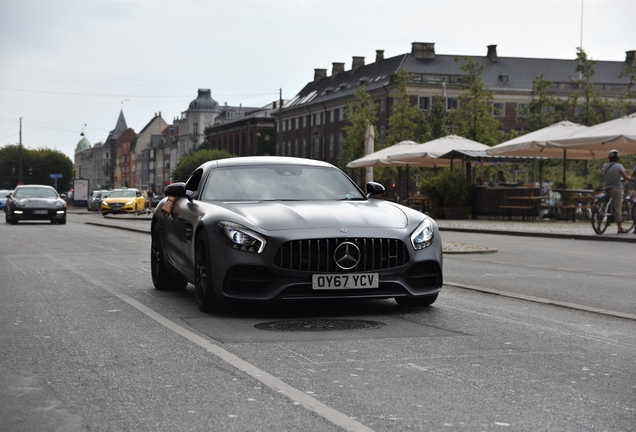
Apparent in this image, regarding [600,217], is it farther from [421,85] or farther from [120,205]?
[421,85]

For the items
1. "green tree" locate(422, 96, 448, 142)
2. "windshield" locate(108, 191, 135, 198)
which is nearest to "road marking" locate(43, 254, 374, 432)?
"windshield" locate(108, 191, 135, 198)

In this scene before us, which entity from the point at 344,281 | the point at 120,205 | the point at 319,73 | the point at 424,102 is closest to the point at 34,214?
the point at 120,205

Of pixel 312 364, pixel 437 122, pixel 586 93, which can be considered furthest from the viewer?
pixel 437 122

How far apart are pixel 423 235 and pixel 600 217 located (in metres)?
15.9

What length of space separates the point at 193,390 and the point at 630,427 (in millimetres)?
2147

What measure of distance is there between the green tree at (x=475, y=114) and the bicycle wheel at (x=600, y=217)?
35085 millimetres

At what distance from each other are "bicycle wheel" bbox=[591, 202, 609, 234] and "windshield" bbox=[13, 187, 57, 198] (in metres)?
20.1

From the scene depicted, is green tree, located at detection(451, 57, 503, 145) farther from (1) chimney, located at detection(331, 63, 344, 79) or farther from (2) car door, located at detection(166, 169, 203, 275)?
(1) chimney, located at detection(331, 63, 344, 79)

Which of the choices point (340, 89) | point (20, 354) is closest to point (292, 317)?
point (20, 354)

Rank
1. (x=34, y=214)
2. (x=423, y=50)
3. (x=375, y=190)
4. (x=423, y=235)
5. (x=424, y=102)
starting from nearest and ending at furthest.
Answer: (x=423, y=235) → (x=375, y=190) → (x=34, y=214) → (x=424, y=102) → (x=423, y=50)

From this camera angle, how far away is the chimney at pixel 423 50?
98125 millimetres

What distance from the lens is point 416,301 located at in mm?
8758

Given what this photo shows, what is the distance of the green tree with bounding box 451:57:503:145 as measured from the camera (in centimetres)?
5928

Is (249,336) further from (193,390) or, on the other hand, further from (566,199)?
(566,199)
